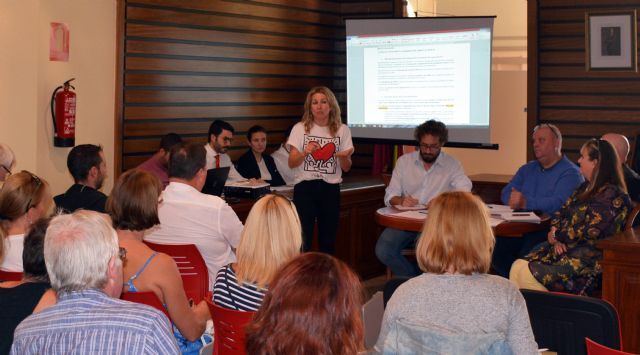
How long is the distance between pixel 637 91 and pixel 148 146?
168 inches

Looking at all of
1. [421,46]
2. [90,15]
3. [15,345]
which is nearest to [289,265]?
[15,345]

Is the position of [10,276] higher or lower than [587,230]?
lower

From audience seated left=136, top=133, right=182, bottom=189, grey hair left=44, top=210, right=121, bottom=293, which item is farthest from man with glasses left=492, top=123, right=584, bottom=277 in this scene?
grey hair left=44, top=210, right=121, bottom=293

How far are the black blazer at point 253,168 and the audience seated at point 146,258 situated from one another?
144 inches

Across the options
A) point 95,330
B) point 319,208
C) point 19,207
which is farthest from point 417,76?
point 95,330

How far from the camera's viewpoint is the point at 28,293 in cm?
256

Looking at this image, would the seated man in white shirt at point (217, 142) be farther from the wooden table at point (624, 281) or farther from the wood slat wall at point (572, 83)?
the wooden table at point (624, 281)

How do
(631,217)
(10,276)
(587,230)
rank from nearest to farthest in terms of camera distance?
(10,276) < (587,230) < (631,217)

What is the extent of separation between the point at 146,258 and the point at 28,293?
2.22 ft

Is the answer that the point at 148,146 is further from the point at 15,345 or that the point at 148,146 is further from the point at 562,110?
the point at 15,345

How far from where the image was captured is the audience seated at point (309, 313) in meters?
1.68

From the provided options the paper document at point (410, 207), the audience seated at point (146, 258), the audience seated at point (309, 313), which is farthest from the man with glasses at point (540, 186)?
the audience seated at point (309, 313)

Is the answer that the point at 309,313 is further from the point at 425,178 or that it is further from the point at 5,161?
the point at 425,178

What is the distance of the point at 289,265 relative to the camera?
176 cm
